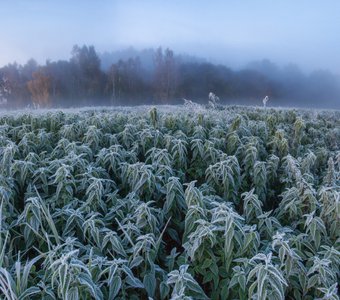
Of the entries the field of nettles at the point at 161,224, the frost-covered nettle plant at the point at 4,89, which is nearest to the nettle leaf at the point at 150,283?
the field of nettles at the point at 161,224

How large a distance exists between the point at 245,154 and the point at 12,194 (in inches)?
69.9

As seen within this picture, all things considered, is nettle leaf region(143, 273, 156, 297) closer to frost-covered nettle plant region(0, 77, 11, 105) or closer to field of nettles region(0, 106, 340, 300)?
field of nettles region(0, 106, 340, 300)

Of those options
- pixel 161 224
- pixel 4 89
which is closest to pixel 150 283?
pixel 161 224

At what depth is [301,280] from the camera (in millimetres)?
1703

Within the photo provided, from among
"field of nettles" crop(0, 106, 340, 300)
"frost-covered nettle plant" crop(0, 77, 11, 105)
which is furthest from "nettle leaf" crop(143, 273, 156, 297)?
"frost-covered nettle plant" crop(0, 77, 11, 105)

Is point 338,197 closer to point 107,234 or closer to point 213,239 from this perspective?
point 213,239

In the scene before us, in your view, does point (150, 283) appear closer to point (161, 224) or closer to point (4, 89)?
point (161, 224)

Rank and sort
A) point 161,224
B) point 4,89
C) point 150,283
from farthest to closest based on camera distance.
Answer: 1. point 4,89
2. point 161,224
3. point 150,283

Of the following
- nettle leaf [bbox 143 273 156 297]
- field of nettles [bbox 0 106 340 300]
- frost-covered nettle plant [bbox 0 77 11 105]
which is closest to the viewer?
field of nettles [bbox 0 106 340 300]

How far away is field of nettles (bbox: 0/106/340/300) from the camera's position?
1.52 meters

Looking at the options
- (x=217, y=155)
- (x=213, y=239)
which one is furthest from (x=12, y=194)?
(x=217, y=155)

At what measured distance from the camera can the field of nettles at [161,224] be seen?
1522 millimetres

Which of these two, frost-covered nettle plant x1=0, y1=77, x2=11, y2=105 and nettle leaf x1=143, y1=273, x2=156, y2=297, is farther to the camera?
frost-covered nettle plant x1=0, y1=77, x2=11, y2=105

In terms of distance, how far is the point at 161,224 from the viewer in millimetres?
2143
